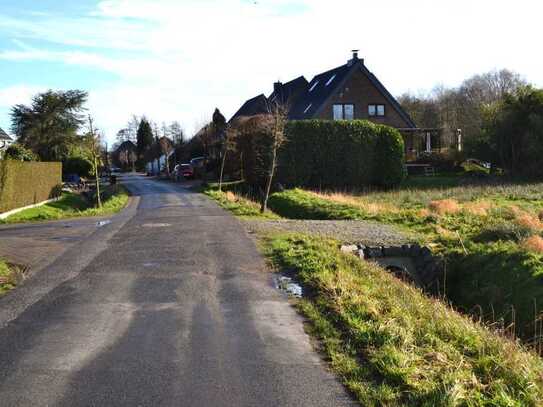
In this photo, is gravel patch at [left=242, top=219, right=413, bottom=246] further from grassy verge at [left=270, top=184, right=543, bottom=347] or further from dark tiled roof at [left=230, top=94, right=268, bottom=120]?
dark tiled roof at [left=230, top=94, right=268, bottom=120]

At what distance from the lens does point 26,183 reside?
2889 cm

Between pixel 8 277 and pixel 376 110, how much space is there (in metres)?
41.3

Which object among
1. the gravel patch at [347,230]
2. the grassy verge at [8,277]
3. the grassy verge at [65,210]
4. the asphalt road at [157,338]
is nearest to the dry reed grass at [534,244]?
the gravel patch at [347,230]

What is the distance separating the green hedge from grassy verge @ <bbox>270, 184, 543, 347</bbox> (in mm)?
12400

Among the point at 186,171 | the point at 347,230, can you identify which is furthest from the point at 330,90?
the point at 347,230

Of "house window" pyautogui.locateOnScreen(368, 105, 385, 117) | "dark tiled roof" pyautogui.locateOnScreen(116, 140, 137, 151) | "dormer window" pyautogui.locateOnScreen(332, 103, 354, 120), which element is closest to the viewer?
"dormer window" pyautogui.locateOnScreen(332, 103, 354, 120)

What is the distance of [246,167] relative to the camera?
37.2m

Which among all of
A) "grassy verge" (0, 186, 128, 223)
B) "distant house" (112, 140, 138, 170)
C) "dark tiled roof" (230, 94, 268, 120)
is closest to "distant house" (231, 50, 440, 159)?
"dark tiled roof" (230, 94, 268, 120)

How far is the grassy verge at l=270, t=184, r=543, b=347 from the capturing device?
10.1m

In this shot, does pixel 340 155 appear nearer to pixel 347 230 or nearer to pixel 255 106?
pixel 347 230

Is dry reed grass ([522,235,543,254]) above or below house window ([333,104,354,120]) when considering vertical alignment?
below

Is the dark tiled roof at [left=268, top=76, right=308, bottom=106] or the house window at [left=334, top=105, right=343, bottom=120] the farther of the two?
the dark tiled roof at [left=268, top=76, right=308, bottom=106]

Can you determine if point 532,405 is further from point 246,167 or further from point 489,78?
point 489,78

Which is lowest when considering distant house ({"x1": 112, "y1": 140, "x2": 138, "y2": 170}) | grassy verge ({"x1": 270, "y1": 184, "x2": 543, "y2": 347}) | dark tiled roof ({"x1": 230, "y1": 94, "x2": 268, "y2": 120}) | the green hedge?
grassy verge ({"x1": 270, "y1": 184, "x2": 543, "y2": 347})
